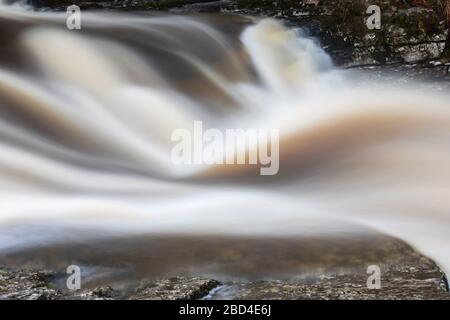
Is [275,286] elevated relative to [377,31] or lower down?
lower down

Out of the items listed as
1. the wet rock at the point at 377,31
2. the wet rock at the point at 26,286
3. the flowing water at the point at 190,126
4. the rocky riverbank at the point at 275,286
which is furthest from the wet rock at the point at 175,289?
the wet rock at the point at 377,31

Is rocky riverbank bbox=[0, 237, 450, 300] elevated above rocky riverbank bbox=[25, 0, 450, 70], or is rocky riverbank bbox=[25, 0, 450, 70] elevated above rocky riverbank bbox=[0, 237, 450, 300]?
rocky riverbank bbox=[25, 0, 450, 70]

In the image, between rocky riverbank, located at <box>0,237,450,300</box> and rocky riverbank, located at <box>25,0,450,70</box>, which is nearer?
rocky riverbank, located at <box>0,237,450,300</box>

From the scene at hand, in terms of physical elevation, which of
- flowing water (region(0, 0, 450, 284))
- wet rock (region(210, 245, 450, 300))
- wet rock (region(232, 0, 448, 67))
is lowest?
wet rock (region(210, 245, 450, 300))

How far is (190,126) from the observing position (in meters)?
6.86

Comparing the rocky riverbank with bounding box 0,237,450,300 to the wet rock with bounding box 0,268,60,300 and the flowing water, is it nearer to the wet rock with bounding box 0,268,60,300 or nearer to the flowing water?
the wet rock with bounding box 0,268,60,300

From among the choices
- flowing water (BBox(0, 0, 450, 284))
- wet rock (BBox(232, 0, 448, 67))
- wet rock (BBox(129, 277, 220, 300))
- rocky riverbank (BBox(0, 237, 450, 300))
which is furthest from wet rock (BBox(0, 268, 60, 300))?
wet rock (BBox(232, 0, 448, 67))

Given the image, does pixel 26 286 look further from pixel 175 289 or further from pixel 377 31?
pixel 377 31

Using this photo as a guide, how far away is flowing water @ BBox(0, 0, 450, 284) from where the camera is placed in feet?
14.2

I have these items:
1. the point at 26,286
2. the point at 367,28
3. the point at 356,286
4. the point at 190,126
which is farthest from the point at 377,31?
the point at 26,286

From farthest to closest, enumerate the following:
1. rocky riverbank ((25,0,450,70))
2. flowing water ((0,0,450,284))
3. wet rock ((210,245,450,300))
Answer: rocky riverbank ((25,0,450,70)) → flowing water ((0,0,450,284)) → wet rock ((210,245,450,300))

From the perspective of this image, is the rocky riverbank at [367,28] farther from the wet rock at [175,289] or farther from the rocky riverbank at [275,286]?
the wet rock at [175,289]

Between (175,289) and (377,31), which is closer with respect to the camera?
(175,289)

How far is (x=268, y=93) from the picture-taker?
24.4 feet
